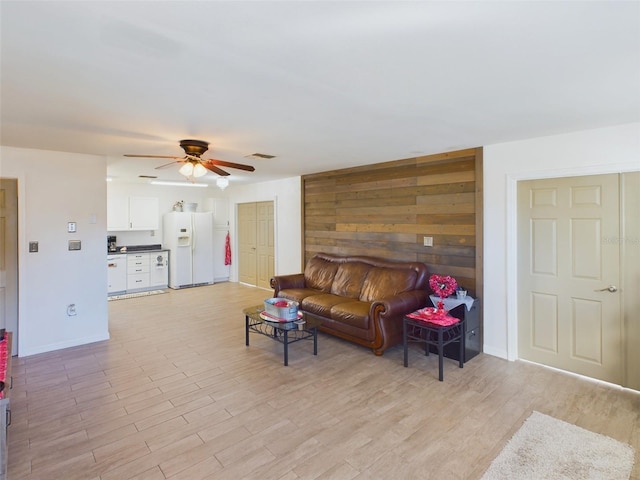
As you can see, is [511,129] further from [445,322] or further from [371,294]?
[371,294]

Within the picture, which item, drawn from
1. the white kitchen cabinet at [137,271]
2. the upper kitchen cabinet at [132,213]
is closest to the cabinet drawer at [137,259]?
the white kitchen cabinet at [137,271]

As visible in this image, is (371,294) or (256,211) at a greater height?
(256,211)

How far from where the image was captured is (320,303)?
4.55 m

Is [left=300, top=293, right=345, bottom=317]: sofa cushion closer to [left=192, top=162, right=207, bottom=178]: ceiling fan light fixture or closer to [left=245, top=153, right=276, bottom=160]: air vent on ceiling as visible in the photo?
[left=245, top=153, right=276, bottom=160]: air vent on ceiling

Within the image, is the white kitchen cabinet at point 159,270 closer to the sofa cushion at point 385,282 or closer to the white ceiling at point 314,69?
the white ceiling at point 314,69

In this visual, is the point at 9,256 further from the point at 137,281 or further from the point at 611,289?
the point at 611,289

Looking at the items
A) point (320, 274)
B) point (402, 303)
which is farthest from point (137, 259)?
point (402, 303)

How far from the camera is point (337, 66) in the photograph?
192 centimetres

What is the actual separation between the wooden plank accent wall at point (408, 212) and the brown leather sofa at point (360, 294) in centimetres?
27

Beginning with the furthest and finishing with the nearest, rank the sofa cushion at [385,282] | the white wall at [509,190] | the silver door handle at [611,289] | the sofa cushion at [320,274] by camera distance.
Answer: the sofa cushion at [320,274]
the sofa cushion at [385,282]
the white wall at [509,190]
the silver door handle at [611,289]

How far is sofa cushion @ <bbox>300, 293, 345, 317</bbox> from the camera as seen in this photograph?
4.44 m

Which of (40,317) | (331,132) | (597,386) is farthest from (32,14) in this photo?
(597,386)

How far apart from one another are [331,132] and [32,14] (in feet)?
7.60

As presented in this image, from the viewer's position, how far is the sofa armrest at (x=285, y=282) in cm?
536
